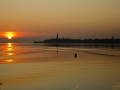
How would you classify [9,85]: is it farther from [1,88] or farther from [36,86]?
[36,86]

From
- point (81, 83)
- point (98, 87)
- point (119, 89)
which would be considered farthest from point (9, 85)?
point (119, 89)

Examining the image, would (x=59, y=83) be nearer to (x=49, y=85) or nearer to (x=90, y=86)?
(x=49, y=85)

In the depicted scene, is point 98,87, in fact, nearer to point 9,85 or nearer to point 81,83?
point 81,83

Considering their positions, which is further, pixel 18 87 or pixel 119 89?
pixel 18 87

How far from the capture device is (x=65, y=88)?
13.2 meters

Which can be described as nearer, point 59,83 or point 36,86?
point 36,86

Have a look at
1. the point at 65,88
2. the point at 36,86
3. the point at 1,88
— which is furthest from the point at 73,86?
the point at 1,88

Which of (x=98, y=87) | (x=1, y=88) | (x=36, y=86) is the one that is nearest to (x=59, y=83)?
(x=36, y=86)

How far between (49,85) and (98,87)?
12.3 feet

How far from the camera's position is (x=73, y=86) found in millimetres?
13812

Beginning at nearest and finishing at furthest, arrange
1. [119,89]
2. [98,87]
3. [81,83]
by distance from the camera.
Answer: [119,89]
[98,87]
[81,83]

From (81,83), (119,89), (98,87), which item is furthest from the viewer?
(81,83)

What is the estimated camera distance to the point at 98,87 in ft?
44.2

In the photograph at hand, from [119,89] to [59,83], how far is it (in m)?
4.72
